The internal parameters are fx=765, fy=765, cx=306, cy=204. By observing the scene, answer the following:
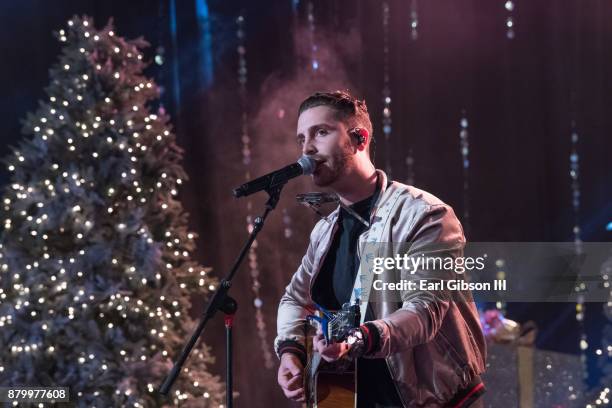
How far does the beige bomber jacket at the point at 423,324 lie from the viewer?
6.94 feet

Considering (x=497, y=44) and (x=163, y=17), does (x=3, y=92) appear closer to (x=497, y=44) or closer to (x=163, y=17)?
(x=163, y=17)

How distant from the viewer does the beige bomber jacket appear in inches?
83.3

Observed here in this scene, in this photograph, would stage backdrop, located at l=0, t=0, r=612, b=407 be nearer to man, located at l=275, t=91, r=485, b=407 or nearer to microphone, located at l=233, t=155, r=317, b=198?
man, located at l=275, t=91, r=485, b=407

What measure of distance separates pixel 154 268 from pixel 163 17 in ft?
7.76

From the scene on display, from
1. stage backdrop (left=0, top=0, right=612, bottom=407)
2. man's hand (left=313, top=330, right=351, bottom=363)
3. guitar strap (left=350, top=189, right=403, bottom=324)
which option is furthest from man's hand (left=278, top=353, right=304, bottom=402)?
stage backdrop (left=0, top=0, right=612, bottom=407)

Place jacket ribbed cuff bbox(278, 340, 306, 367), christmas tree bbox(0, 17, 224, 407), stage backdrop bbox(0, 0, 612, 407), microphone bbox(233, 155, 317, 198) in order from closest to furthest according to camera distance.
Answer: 1. microphone bbox(233, 155, 317, 198)
2. jacket ribbed cuff bbox(278, 340, 306, 367)
3. christmas tree bbox(0, 17, 224, 407)
4. stage backdrop bbox(0, 0, 612, 407)

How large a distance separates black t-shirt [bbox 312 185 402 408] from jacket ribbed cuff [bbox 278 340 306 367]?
0.58 ft

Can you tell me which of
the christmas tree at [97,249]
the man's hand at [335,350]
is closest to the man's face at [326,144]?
the man's hand at [335,350]

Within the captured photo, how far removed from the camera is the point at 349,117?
2605mm

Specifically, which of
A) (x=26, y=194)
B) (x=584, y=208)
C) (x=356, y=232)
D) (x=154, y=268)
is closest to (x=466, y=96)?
(x=584, y=208)

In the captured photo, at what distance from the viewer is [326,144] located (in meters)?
2.54

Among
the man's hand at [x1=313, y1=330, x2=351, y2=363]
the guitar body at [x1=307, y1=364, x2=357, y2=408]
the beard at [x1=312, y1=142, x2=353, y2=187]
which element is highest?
the beard at [x1=312, y1=142, x2=353, y2=187]

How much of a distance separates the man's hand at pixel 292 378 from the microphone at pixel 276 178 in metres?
0.62

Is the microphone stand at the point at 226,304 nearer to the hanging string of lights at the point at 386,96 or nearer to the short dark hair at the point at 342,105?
the short dark hair at the point at 342,105
